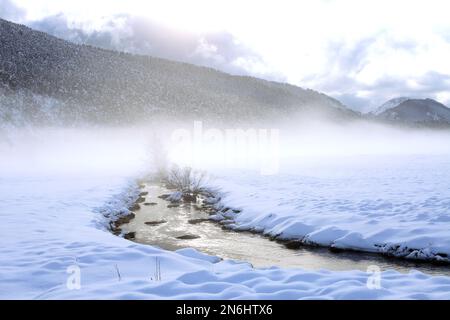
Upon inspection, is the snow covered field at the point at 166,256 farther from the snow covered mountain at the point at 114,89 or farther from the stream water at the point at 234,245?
the snow covered mountain at the point at 114,89

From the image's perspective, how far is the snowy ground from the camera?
45.7 feet

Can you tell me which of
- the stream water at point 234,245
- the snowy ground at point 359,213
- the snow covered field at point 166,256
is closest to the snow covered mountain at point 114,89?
the snow covered field at point 166,256

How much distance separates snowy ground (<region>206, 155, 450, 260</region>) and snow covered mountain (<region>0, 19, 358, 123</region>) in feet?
250

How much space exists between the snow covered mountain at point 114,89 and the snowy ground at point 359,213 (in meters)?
76.3

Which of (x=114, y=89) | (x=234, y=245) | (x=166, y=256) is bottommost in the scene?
(x=234, y=245)

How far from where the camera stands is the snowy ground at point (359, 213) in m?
13.9

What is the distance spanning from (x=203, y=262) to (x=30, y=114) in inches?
3437

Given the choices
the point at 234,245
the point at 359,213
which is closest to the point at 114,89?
the point at 359,213

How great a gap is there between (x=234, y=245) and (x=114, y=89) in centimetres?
10731

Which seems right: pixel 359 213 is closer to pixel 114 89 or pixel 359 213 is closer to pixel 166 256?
pixel 166 256

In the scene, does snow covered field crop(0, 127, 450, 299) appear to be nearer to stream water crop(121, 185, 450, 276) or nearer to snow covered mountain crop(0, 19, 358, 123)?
stream water crop(121, 185, 450, 276)

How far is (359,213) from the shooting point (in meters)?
17.3

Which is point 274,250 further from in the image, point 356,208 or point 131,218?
point 131,218
